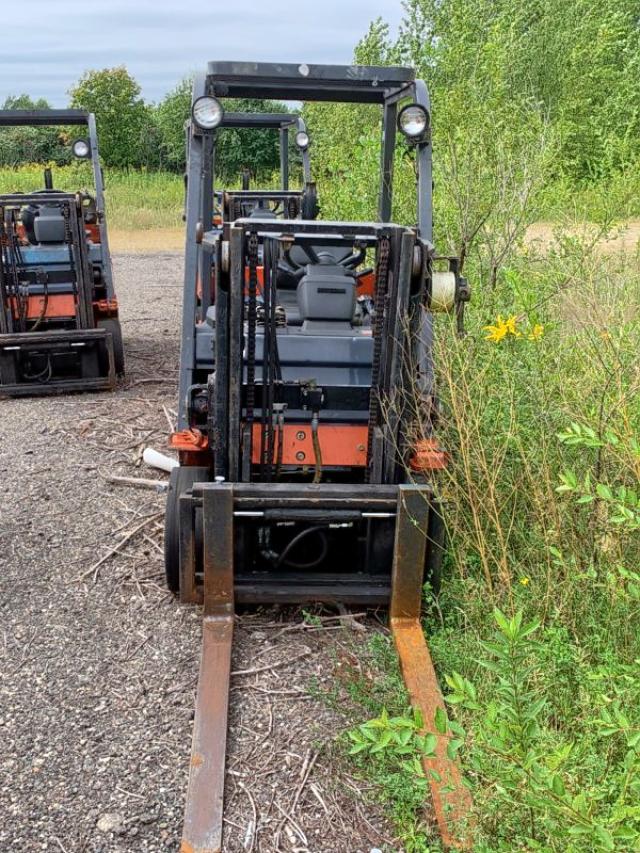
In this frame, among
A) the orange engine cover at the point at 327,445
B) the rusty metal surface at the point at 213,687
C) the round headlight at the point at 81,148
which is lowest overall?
the rusty metal surface at the point at 213,687

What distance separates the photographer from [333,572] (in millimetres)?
4352

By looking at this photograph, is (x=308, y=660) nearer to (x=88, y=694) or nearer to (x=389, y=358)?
(x=88, y=694)

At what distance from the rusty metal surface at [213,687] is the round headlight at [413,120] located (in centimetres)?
212

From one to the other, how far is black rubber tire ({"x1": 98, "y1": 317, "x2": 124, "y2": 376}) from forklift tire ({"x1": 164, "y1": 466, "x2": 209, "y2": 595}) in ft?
15.2

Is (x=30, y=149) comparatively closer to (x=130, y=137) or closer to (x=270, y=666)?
(x=130, y=137)

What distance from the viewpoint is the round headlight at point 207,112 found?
14.0ft

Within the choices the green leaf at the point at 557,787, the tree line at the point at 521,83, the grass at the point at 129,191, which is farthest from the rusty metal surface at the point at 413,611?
the grass at the point at 129,191

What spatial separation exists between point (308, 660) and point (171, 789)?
95 centimetres

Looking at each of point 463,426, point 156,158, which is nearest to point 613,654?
point 463,426

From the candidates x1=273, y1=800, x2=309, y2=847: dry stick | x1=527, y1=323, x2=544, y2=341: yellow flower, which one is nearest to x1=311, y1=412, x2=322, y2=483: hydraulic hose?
x1=527, y1=323, x2=544, y2=341: yellow flower

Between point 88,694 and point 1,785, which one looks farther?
point 88,694

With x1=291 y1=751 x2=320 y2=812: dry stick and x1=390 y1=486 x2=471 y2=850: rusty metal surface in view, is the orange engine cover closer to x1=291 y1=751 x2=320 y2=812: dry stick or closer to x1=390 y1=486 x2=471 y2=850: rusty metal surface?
x1=390 y1=486 x2=471 y2=850: rusty metal surface

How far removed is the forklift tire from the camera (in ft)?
14.1

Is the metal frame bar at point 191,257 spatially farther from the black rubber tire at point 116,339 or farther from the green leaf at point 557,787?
the black rubber tire at point 116,339
